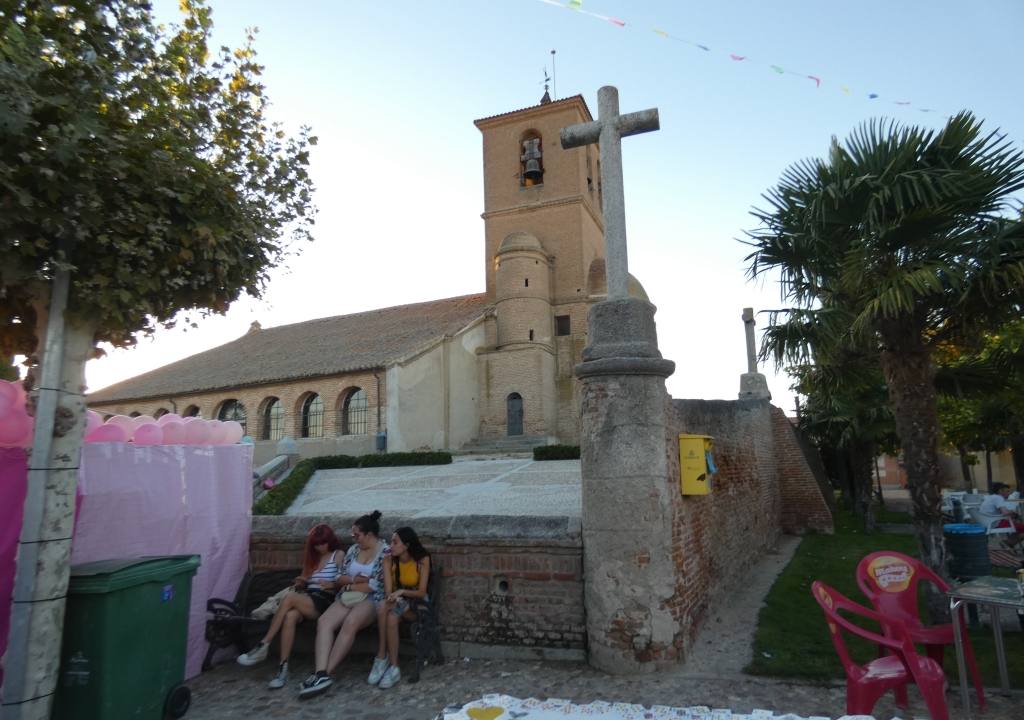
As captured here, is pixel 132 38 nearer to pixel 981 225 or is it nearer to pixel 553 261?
pixel 981 225

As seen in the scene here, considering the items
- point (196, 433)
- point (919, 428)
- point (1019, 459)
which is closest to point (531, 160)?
point (1019, 459)

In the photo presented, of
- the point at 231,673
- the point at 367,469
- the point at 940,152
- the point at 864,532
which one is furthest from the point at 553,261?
the point at 231,673

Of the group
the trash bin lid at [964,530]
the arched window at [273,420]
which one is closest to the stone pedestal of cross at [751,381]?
the trash bin lid at [964,530]

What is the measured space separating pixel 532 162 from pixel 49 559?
1030 inches

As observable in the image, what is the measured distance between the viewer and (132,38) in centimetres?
412

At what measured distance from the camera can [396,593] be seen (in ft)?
18.2

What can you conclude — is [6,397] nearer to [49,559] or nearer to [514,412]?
[49,559]

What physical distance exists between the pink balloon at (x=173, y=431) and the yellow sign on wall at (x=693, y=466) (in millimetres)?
4916

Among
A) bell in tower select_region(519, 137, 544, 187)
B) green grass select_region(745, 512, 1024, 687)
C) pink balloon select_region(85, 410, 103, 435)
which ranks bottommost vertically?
green grass select_region(745, 512, 1024, 687)

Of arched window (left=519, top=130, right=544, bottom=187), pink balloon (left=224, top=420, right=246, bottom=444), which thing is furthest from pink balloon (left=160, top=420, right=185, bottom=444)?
arched window (left=519, top=130, right=544, bottom=187)

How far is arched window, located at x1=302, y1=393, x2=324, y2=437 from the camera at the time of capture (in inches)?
1012

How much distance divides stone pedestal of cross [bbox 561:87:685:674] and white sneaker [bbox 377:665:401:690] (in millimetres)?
1674

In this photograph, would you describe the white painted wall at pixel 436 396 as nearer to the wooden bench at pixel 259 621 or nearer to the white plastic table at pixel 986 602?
the wooden bench at pixel 259 621

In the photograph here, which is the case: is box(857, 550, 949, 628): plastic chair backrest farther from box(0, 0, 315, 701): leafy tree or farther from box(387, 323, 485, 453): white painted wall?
box(387, 323, 485, 453): white painted wall
